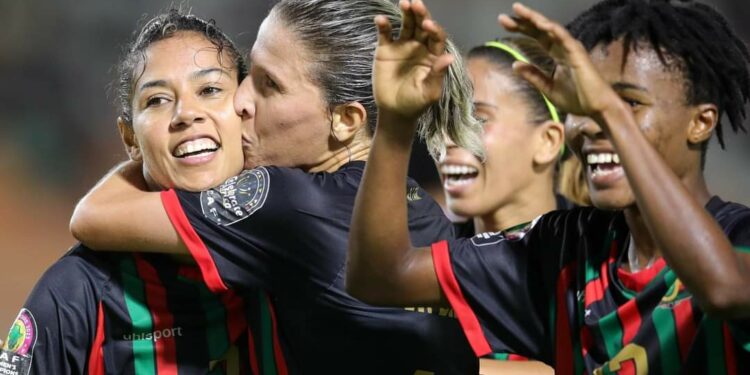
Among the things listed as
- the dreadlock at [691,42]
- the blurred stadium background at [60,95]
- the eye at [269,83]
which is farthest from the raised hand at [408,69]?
the blurred stadium background at [60,95]

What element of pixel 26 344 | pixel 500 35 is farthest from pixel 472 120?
pixel 500 35

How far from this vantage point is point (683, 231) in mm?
1886

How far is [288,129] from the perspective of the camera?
108 inches

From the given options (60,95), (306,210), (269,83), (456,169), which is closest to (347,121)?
(269,83)

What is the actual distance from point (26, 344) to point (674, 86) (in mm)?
1585

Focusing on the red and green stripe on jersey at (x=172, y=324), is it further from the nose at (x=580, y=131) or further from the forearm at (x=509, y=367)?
the nose at (x=580, y=131)

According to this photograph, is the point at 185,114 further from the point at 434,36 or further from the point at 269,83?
the point at 434,36

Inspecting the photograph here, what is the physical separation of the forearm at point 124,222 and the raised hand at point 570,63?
1.02m

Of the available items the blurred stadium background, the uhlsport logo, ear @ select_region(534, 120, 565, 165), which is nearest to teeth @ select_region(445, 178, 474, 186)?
ear @ select_region(534, 120, 565, 165)

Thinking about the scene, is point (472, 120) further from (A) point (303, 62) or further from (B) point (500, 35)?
(B) point (500, 35)

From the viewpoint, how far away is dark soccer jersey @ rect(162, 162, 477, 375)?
255 cm

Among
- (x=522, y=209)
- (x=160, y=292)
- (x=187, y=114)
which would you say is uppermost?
(x=187, y=114)

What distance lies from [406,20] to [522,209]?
199 cm

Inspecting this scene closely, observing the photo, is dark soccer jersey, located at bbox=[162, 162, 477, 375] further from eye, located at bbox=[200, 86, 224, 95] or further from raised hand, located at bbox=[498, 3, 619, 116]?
raised hand, located at bbox=[498, 3, 619, 116]
